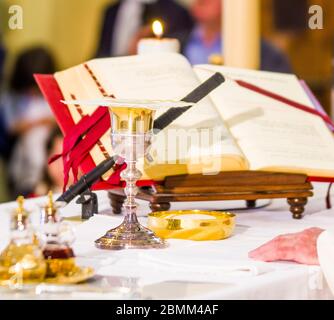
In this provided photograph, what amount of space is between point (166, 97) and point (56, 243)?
0.67 m

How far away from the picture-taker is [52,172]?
409 centimetres

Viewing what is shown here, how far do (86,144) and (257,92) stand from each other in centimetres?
42

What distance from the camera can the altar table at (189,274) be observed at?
1.23m

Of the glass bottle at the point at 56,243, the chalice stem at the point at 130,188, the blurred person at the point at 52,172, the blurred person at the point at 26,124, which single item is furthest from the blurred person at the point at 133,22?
the glass bottle at the point at 56,243

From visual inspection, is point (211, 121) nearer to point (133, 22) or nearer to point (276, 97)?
point (276, 97)

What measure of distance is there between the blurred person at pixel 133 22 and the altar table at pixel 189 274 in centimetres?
257

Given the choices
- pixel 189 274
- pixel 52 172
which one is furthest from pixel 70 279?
pixel 52 172

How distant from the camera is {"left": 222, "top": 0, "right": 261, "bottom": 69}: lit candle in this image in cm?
217

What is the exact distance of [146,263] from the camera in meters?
1.42

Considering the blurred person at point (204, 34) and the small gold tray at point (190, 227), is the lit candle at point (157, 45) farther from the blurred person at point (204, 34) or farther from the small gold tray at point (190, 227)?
the blurred person at point (204, 34)

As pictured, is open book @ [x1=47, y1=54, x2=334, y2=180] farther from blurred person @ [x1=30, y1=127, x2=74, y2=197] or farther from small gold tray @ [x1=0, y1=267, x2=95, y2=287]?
blurred person @ [x1=30, y1=127, x2=74, y2=197]

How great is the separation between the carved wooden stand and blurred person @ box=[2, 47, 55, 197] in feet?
7.51
